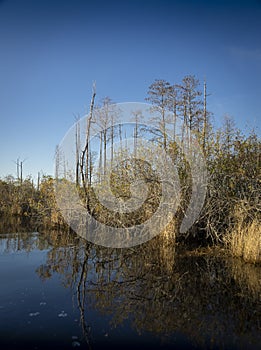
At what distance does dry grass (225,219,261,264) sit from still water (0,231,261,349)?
322 millimetres

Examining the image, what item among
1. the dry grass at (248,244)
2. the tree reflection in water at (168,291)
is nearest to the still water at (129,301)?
the tree reflection in water at (168,291)

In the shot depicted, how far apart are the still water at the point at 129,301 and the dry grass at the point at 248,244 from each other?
1.06 ft

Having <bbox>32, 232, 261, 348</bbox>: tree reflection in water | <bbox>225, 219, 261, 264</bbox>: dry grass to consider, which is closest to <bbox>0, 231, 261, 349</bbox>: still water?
<bbox>32, 232, 261, 348</bbox>: tree reflection in water

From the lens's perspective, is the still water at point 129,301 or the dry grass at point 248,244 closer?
the still water at point 129,301

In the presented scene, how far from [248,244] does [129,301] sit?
3.44 metres

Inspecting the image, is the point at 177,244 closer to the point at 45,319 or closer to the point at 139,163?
the point at 139,163

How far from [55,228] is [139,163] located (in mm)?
6136

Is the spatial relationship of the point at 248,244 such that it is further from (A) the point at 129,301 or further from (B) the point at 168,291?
(A) the point at 129,301

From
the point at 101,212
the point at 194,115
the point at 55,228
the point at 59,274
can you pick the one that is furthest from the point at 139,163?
the point at 194,115

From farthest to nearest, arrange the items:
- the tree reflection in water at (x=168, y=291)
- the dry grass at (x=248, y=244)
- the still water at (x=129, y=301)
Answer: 1. the dry grass at (x=248, y=244)
2. the tree reflection in water at (x=168, y=291)
3. the still water at (x=129, y=301)

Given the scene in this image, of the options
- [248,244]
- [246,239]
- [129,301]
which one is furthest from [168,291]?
[246,239]

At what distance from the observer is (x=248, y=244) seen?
6.25 meters

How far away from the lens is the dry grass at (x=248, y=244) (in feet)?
19.8

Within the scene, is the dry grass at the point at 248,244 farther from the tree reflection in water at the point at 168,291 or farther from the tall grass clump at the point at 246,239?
the tree reflection in water at the point at 168,291
